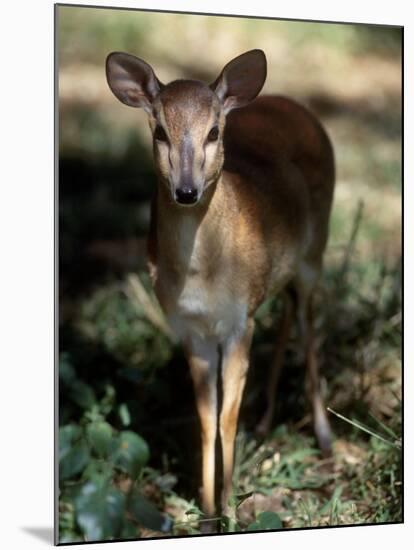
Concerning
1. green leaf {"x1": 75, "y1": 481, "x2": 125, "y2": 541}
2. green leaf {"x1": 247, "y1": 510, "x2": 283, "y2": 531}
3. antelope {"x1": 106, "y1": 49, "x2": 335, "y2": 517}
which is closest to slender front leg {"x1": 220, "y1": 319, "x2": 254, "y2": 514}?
antelope {"x1": 106, "y1": 49, "x2": 335, "y2": 517}

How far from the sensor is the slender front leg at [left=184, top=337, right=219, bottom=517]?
2998 mm

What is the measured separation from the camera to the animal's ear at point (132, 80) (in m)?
2.75

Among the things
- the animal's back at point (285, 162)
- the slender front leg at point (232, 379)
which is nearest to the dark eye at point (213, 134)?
the animal's back at point (285, 162)

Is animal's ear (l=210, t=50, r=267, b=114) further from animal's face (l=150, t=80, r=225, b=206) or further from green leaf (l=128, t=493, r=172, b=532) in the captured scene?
green leaf (l=128, t=493, r=172, b=532)

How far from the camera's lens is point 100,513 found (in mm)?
2926

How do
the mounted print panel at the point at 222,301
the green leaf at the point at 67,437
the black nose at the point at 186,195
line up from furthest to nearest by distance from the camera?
the green leaf at the point at 67,437 < the mounted print panel at the point at 222,301 < the black nose at the point at 186,195

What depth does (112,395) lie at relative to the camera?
137 inches

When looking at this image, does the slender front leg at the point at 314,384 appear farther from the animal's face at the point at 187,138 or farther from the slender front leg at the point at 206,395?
the animal's face at the point at 187,138

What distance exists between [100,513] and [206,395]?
40 cm

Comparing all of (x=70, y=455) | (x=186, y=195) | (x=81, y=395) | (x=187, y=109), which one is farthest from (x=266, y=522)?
(x=187, y=109)

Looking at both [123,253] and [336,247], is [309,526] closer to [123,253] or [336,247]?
[336,247]

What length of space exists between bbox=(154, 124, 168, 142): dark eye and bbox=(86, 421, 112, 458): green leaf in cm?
86

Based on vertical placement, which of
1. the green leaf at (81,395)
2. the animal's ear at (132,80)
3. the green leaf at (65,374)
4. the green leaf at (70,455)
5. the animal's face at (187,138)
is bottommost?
the green leaf at (70,455)

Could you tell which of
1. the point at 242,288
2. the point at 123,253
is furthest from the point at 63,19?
the point at 242,288
